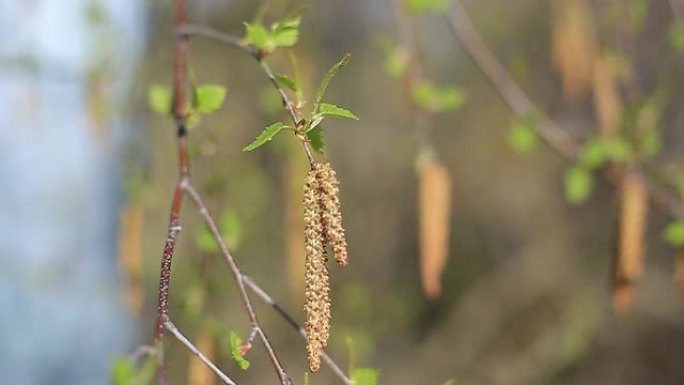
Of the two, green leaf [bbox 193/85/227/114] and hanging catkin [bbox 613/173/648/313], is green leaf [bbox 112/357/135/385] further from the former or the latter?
hanging catkin [bbox 613/173/648/313]

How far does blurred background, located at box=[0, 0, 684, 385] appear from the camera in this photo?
114 inches

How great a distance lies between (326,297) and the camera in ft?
2.29

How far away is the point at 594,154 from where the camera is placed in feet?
6.04

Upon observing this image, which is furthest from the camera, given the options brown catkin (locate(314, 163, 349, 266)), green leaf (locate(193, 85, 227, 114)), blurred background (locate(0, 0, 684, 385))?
blurred background (locate(0, 0, 684, 385))

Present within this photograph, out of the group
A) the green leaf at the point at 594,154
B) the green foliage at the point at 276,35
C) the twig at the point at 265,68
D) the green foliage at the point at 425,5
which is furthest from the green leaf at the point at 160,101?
the green leaf at the point at 594,154

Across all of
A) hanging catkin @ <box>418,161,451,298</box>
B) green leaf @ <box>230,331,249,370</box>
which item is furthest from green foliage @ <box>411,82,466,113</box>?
green leaf @ <box>230,331,249,370</box>

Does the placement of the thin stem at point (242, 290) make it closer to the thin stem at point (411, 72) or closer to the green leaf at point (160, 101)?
the green leaf at point (160, 101)

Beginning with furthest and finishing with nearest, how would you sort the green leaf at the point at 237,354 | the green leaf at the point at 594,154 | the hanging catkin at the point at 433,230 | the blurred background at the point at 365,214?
the blurred background at the point at 365,214 < the green leaf at the point at 594,154 < the hanging catkin at the point at 433,230 < the green leaf at the point at 237,354

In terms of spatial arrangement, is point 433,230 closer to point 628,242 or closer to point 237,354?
point 628,242

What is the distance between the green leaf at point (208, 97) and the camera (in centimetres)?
112

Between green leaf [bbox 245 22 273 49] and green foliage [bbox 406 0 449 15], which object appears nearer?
green leaf [bbox 245 22 273 49]

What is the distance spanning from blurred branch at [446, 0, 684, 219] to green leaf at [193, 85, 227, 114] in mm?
690

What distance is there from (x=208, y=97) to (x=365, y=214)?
3.13 metres

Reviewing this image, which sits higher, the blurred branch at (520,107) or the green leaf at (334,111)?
the green leaf at (334,111)
